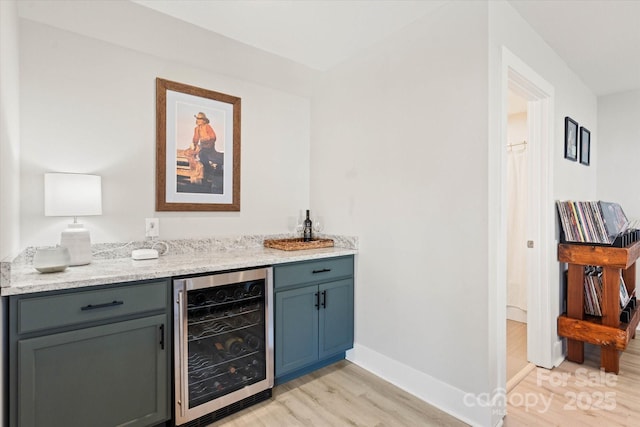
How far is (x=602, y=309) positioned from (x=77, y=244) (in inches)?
144

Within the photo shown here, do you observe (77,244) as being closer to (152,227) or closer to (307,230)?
(152,227)

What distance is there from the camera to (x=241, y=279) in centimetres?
200

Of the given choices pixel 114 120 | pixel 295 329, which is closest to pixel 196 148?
pixel 114 120

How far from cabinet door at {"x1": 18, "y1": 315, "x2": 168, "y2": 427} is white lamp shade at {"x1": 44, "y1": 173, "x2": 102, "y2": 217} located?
0.69 metres

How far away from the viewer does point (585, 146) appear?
325cm

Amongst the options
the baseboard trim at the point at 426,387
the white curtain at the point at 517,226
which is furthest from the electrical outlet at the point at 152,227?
the white curtain at the point at 517,226

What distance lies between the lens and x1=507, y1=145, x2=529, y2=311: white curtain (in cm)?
363

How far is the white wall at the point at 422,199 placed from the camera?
74.6 inches

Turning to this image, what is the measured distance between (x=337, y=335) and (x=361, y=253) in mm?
668

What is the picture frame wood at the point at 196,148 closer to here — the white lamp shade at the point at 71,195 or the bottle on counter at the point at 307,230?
the white lamp shade at the point at 71,195

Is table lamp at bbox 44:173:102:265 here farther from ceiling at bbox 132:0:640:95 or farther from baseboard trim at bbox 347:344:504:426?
baseboard trim at bbox 347:344:504:426

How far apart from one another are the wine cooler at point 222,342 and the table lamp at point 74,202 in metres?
0.61

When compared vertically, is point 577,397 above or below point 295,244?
below

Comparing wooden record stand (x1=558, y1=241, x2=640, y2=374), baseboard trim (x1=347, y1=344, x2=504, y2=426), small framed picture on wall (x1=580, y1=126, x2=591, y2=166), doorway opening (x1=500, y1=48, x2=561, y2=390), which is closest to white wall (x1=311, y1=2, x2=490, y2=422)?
baseboard trim (x1=347, y1=344, x2=504, y2=426)
